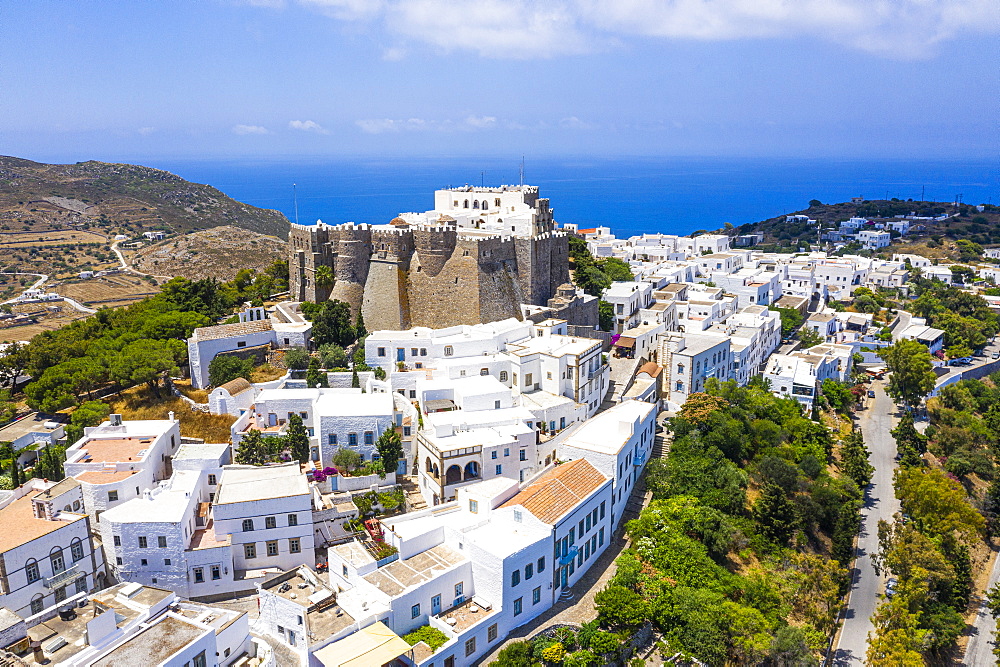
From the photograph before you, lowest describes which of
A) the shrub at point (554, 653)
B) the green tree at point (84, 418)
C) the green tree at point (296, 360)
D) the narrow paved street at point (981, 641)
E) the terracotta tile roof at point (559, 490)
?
the narrow paved street at point (981, 641)

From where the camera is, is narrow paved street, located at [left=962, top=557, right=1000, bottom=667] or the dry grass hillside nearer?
narrow paved street, located at [left=962, top=557, right=1000, bottom=667]

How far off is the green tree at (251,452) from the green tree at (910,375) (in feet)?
126

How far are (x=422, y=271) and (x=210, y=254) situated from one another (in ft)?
165

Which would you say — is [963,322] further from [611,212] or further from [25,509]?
[611,212]

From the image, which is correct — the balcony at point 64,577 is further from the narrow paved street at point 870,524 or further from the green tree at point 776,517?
the narrow paved street at point 870,524

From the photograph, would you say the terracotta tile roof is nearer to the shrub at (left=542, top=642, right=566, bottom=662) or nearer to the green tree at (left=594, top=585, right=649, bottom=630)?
the green tree at (left=594, top=585, right=649, bottom=630)

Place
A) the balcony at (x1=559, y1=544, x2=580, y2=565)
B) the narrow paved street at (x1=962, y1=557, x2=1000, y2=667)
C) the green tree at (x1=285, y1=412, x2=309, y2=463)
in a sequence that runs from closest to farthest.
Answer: the balcony at (x1=559, y1=544, x2=580, y2=565)
the narrow paved street at (x1=962, y1=557, x2=1000, y2=667)
the green tree at (x1=285, y1=412, x2=309, y2=463)

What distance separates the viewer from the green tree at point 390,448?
27.4m

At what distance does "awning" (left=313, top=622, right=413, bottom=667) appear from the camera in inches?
711

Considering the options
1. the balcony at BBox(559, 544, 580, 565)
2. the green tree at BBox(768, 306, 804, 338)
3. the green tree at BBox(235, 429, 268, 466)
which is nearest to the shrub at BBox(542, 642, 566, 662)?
the balcony at BBox(559, 544, 580, 565)

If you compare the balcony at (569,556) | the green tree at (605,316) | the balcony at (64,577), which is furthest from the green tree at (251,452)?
the green tree at (605,316)

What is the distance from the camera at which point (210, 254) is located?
265 ft

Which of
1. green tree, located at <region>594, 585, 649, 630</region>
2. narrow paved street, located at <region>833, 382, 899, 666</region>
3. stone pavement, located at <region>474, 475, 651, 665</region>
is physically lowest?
narrow paved street, located at <region>833, 382, 899, 666</region>

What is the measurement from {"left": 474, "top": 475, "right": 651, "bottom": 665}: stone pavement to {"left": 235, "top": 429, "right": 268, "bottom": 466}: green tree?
1173 centimetres
